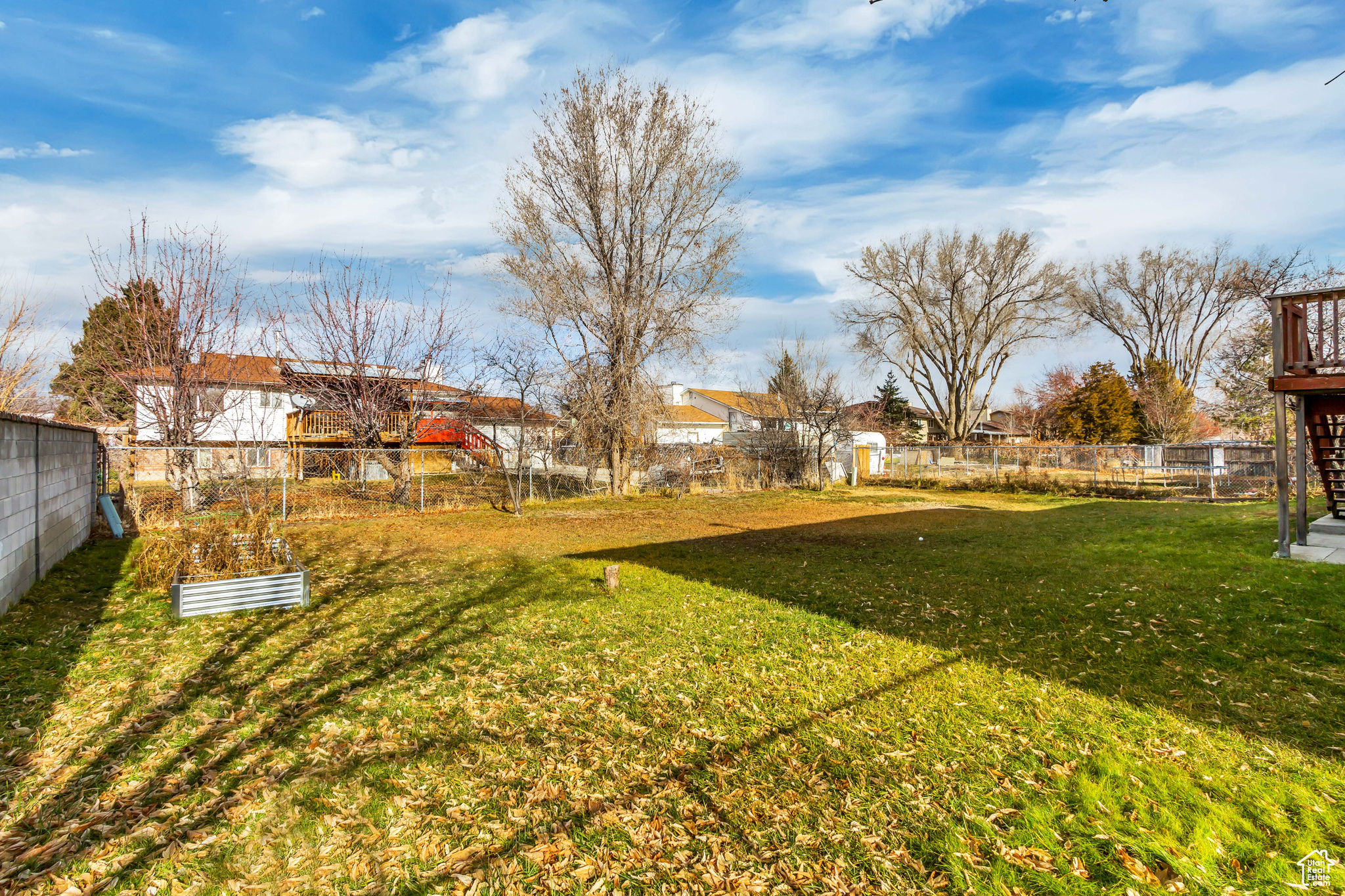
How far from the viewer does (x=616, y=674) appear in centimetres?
Result: 480

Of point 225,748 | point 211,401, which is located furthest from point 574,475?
point 225,748

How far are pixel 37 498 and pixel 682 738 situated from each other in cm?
819

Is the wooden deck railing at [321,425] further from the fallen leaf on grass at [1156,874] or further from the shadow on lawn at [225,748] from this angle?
the fallen leaf on grass at [1156,874]

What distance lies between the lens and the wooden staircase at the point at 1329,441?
853cm

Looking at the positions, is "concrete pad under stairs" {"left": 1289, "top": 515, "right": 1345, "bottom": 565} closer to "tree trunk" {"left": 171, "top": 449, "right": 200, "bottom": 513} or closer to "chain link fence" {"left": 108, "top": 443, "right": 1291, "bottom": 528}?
"chain link fence" {"left": 108, "top": 443, "right": 1291, "bottom": 528}

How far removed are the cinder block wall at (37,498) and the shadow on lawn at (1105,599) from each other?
21.6 ft

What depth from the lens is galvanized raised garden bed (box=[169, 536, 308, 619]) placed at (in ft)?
20.2

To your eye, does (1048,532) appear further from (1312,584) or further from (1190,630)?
(1190,630)

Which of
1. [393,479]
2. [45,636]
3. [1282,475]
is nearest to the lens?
[45,636]

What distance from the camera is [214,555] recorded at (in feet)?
23.8

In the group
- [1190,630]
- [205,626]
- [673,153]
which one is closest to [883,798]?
[1190,630]

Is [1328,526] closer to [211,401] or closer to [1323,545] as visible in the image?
[1323,545]

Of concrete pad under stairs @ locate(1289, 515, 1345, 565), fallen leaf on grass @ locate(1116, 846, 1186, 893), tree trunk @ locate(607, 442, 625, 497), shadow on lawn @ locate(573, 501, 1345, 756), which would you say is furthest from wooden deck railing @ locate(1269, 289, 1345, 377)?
tree trunk @ locate(607, 442, 625, 497)

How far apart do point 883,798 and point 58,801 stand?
410 cm
